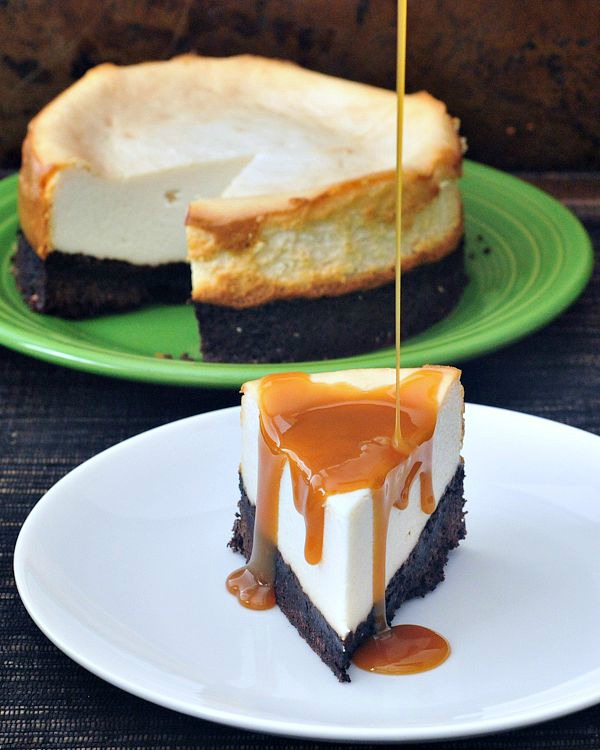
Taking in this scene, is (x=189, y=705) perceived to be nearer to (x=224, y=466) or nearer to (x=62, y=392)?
(x=224, y=466)

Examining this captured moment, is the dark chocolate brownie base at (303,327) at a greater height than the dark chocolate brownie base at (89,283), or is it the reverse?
the dark chocolate brownie base at (303,327)

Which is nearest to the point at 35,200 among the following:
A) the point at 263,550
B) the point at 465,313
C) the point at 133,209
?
the point at 133,209

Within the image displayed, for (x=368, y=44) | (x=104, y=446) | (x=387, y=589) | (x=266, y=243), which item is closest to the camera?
(x=387, y=589)

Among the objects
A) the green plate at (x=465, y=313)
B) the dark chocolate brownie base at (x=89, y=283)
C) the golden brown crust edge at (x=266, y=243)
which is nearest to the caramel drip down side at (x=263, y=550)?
the green plate at (x=465, y=313)

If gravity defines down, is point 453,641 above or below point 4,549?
above

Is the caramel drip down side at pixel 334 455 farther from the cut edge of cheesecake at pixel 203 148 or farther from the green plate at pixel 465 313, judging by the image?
the cut edge of cheesecake at pixel 203 148

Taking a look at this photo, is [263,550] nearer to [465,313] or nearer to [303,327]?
[303,327]

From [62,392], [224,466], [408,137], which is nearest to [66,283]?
[62,392]
